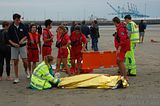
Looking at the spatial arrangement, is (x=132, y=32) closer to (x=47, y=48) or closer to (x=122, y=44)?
(x=122, y=44)

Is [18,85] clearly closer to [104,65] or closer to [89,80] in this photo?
[89,80]

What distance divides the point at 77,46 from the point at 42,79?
108 inches

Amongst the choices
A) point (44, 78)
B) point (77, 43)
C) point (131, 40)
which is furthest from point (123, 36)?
point (44, 78)

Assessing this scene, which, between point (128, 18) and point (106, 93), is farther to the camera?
point (128, 18)

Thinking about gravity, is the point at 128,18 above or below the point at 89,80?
above

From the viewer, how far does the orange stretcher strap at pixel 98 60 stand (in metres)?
14.4

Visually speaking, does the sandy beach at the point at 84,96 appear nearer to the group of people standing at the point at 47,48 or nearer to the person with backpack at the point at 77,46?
the group of people standing at the point at 47,48

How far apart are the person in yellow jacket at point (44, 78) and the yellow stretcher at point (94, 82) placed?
280mm

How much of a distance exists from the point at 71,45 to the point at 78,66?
707 millimetres

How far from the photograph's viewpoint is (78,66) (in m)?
13.8

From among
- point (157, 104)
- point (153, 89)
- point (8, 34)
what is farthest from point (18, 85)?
point (157, 104)

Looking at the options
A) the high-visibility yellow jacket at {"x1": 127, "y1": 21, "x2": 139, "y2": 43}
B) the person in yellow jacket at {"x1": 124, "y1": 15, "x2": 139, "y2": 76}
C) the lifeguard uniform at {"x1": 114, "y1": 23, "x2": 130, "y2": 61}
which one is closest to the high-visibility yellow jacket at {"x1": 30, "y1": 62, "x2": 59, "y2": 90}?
the lifeguard uniform at {"x1": 114, "y1": 23, "x2": 130, "y2": 61}

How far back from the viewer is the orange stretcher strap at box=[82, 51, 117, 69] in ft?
47.2

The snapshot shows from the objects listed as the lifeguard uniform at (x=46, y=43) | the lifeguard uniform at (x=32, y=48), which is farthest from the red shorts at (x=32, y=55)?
the lifeguard uniform at (x=46, y=43)
